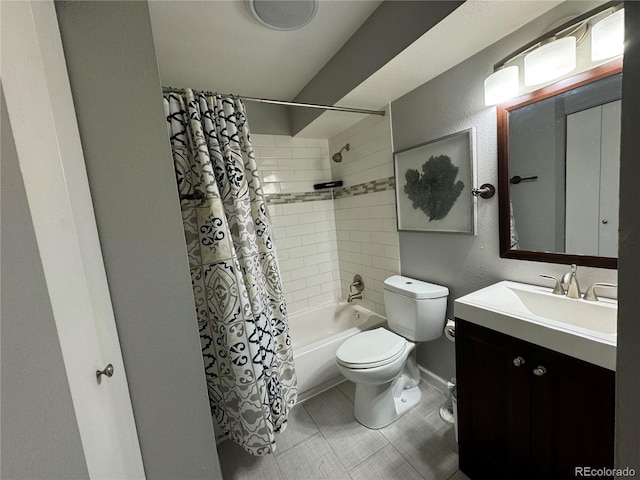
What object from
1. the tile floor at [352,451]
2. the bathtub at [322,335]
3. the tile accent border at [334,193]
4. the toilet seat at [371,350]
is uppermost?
the tile accent border at [334,193]

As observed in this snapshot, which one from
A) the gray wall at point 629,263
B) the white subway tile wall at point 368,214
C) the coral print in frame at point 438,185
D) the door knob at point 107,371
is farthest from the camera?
the white subway tile wall at point 368,214

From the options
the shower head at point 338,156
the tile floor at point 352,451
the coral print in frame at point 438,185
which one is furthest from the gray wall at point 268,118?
the tile floor at point 352,451

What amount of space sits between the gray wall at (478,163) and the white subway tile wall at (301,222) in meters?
0.94

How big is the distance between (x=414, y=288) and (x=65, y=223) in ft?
5.52

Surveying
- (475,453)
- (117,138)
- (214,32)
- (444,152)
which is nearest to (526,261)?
(444,152)

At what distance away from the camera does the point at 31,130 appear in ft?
1.78

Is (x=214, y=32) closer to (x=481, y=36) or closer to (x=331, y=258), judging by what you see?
(x=481, y=36)

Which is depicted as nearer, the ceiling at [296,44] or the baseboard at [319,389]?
the ceiling at [296,44]

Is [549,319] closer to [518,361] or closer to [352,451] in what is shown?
[518,361]

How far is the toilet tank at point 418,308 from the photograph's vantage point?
1.63m

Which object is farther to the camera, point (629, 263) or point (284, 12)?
point (284, 12)

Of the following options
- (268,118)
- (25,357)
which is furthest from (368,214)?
(25,357)

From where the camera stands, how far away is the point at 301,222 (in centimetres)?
256

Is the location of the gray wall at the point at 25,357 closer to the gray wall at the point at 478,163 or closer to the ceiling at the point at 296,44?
the ceiling at the point at 296,44
